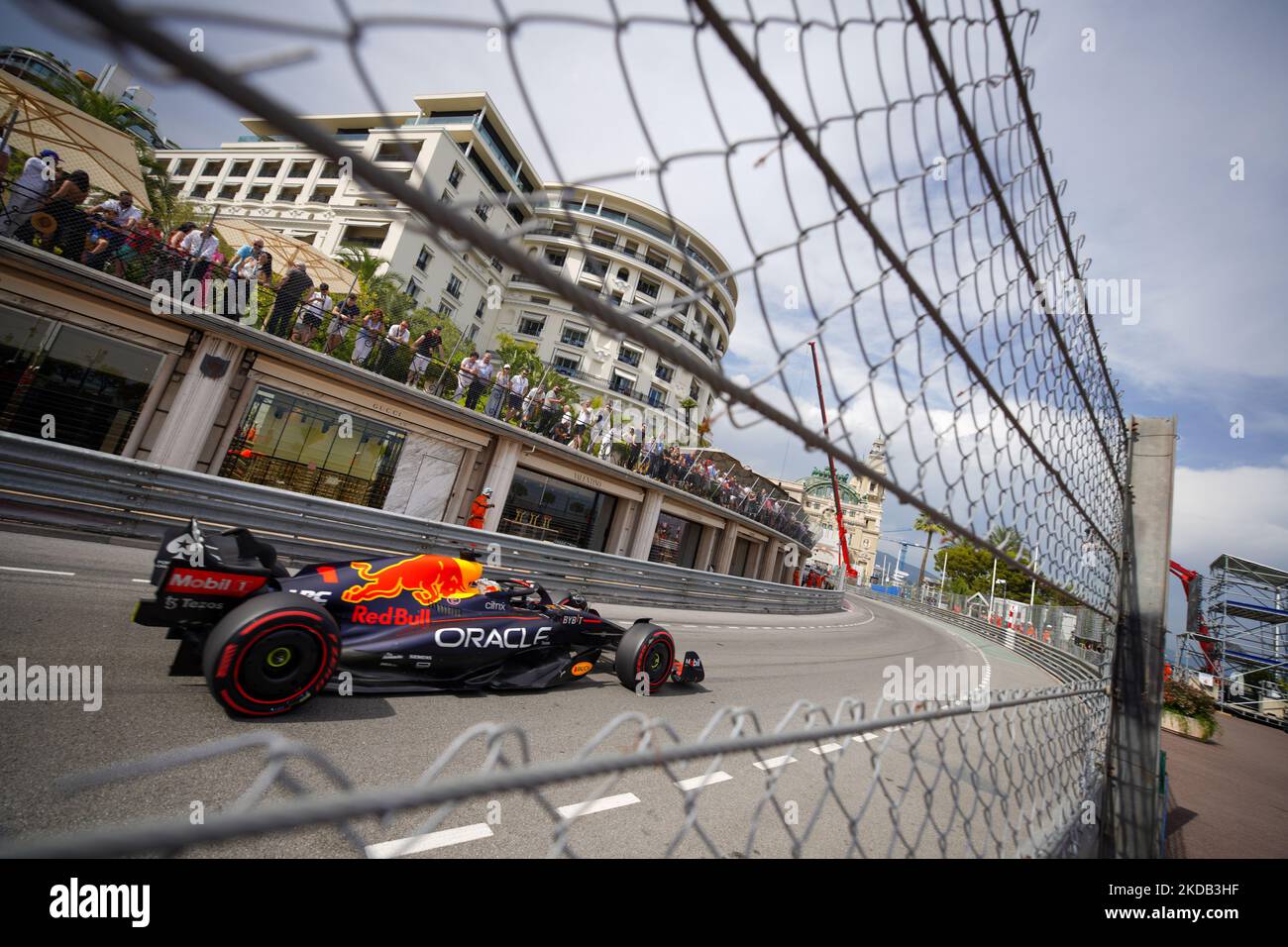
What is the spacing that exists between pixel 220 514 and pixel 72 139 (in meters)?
10.7

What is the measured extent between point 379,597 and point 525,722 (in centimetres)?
145

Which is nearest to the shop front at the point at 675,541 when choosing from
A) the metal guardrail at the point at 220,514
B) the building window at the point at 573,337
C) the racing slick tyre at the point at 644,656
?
the metal guardrail at the point at 220,514

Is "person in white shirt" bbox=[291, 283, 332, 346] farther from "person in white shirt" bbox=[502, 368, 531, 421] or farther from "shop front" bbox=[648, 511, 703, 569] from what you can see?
"shop front" bbox=[648, 511, 703, 569]

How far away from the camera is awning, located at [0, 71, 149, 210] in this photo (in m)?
10.6

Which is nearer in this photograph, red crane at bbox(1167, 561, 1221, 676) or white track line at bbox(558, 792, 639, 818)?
white track line at bbox(558, 792, 639, 818)

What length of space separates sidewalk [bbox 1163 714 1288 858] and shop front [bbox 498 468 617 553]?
1256 centimetres

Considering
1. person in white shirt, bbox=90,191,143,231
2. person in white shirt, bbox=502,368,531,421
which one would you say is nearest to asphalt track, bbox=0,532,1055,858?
person in white shirt, bbox=90,191,143,231

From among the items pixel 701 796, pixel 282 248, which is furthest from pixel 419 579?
pixel 282 248

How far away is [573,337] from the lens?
4200cm

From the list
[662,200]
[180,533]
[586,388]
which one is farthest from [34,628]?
[586,388]

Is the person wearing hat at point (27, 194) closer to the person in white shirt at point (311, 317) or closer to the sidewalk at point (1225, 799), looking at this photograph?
the person in white shirt at point (311, 317)

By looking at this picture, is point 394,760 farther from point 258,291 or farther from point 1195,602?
point 1195,602
